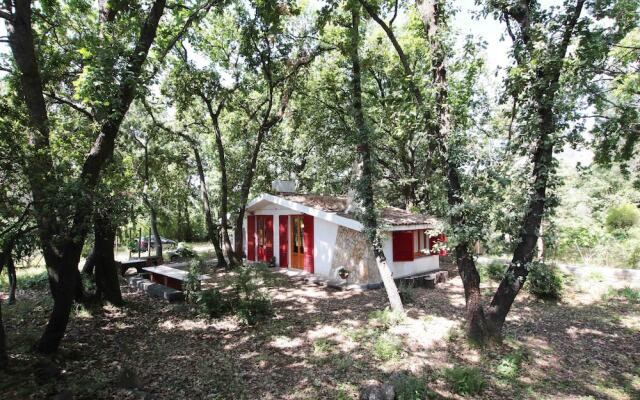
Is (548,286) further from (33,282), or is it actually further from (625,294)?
(33,282)

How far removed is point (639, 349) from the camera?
6672 millimetres

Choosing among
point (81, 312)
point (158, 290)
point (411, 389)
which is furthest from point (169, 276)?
point (411, 389)

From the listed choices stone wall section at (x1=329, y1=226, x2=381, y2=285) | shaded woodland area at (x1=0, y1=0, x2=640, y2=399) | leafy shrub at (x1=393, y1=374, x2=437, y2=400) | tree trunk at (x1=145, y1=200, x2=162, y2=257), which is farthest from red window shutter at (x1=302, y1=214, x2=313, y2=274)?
leafy shrub at (x1=393, y1=374, x2=437, y2=400)

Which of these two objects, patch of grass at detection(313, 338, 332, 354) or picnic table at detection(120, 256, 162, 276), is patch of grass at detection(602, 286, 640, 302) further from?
picnic table at detection(120, 256, 162, 276)

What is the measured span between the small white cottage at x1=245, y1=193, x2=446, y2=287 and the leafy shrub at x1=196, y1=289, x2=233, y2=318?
4.28 meters

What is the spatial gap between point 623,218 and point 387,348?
17.0m

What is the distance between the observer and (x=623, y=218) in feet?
54.6

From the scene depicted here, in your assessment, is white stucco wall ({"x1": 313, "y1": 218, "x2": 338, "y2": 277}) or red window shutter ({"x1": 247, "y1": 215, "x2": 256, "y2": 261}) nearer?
white stucco wall ({"x1": 313, "y1": 218, "x2": 338, "y2": 277})

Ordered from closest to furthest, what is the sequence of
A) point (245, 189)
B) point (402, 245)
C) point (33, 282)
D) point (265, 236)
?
1. point (33, 282)
2. point (402, 245)
3. point (245, 189)
4. point (265, 236)

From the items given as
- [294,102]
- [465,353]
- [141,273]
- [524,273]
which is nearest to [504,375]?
[465,353]

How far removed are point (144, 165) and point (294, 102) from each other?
9.34 metres

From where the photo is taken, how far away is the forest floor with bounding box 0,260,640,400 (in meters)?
5.14

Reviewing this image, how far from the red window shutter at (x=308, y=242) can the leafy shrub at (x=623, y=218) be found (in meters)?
15.0

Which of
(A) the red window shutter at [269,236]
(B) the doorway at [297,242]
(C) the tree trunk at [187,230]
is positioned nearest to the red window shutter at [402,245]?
(B) the doorway at [297,242]
